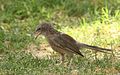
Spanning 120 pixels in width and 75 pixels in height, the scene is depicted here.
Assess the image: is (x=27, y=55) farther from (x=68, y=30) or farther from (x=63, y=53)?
(x=68, y=30)

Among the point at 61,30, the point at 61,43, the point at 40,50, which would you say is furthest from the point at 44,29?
the point at 61,30

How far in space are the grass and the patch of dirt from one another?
101 millimetres

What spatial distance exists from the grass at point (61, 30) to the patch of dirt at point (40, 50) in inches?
4.0

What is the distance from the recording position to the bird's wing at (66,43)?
318 inches

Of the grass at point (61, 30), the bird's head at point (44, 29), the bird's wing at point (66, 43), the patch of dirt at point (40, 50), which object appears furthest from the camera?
the patch of dirt at point (40, 50)

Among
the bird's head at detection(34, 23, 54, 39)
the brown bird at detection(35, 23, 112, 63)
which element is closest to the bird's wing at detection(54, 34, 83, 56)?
the brown bird at detection(35, 23, 112, 63)

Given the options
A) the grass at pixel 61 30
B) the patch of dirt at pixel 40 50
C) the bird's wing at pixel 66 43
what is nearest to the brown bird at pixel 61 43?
the bird's wing at pixel 66 43

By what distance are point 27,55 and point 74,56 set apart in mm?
754

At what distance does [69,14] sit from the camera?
11727 millimetres

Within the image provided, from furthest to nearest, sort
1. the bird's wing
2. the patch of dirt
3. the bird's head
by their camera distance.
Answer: the patch of dirt, the bird's head, the bird's wing

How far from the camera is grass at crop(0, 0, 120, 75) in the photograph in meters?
7.85

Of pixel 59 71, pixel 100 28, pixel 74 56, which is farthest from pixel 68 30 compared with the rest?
pixel 59 71

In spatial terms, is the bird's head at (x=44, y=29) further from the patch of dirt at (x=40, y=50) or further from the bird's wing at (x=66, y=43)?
the patch of dirt at (x=40, y=50)

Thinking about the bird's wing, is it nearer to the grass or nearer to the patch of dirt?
the grass
